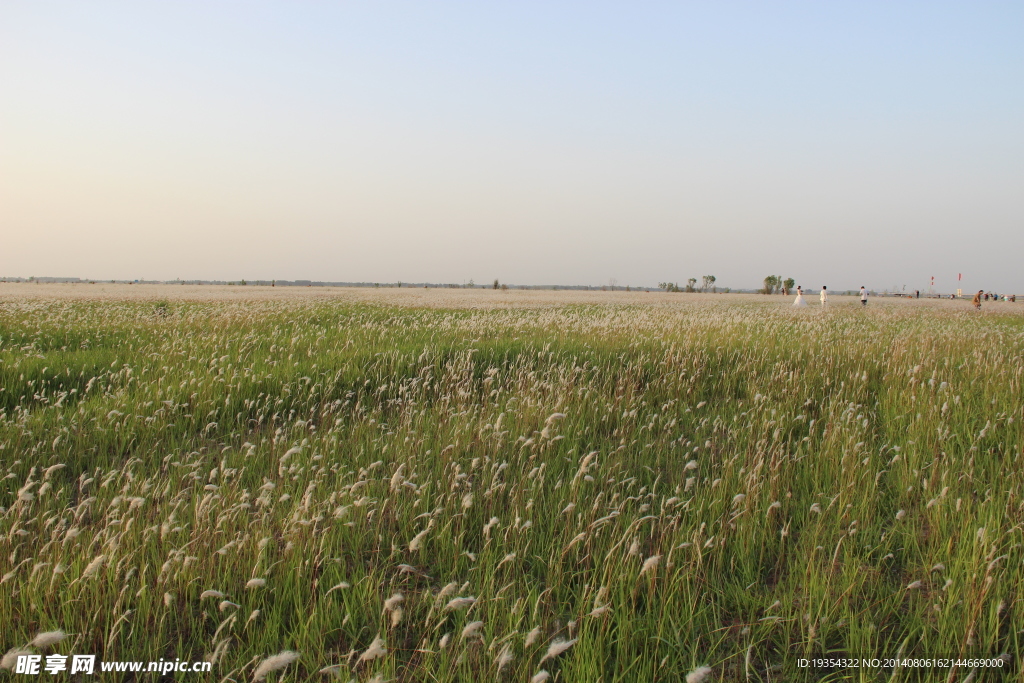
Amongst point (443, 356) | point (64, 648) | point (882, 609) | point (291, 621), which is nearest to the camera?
point (64, 648)

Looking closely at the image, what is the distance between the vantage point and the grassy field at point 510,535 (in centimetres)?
207

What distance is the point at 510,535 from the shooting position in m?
2.76

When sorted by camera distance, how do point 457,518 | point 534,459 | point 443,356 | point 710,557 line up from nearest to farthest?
1. point 710,557
2. point 457,518
3. point 534,459
4. point 443,356

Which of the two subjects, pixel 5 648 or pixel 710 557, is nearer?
pixel 5 648

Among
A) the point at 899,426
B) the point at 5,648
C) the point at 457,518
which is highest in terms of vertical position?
the point at 899,426

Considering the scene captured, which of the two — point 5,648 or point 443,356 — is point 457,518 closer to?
point 5,648

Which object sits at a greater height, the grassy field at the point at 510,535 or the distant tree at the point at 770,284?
the distant tree at the point at 770,284

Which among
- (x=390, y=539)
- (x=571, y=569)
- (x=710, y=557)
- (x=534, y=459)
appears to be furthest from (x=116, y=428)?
(x=710, y=557)

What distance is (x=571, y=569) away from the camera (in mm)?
2541

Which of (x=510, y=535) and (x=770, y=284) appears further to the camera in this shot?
(x=770, y=284)

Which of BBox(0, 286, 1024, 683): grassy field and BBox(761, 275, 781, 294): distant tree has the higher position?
BBox(761, 275, 781, 294): distant tree

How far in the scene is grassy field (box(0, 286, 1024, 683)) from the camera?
2074mm

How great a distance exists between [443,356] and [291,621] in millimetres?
5590

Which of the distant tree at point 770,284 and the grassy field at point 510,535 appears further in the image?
the distant tree at point 770,284
